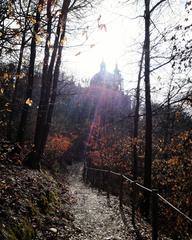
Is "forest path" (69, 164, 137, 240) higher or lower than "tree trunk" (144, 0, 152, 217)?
lower

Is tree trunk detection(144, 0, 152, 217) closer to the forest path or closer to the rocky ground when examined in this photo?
the forest path

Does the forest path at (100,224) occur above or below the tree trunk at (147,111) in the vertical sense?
below

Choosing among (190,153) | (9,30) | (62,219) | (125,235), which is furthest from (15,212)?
(190,153)

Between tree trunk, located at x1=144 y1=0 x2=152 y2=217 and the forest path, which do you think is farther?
tree trunk, located at x1=144 y1=0 x2=152 y2=217

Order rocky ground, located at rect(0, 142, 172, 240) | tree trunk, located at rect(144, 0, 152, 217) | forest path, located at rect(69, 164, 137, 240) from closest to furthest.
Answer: rocky ground, located at rect(0, 142, 172, 240) < forest path, located at rect(69, 164, 137, 240) < tree trunk, located at rect(144, 0, 152, 217)

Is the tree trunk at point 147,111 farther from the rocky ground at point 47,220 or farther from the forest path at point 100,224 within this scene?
the rocky ground at point 47,220

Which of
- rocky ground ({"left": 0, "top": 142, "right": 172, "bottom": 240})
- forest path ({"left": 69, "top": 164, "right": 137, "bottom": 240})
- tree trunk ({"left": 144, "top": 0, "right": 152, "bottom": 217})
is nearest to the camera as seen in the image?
rocky ground ({"left": 0, "top": 142, "right": 172, "bottom": 240})

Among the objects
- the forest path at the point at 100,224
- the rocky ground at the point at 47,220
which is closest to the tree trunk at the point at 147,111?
the forest path at the point at 100,224

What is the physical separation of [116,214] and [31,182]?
308cm

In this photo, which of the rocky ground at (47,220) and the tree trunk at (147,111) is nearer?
the rocky ground at (47,220)

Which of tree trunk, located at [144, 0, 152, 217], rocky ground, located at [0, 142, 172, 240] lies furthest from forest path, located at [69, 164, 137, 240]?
tree trunk, located at [144, 0, 152, 217]

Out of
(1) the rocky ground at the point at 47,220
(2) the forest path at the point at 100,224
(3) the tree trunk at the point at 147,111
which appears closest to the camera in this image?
(1) the rocky ground at the point at 47,220

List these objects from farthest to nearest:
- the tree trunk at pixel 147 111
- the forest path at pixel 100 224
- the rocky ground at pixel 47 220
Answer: the tree trunk at pixel 147 111 → the forest path at pixel 100 224 → the rocky ground at pixel 47 220

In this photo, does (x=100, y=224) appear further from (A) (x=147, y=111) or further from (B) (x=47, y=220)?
(A) (x=147, y=111)
